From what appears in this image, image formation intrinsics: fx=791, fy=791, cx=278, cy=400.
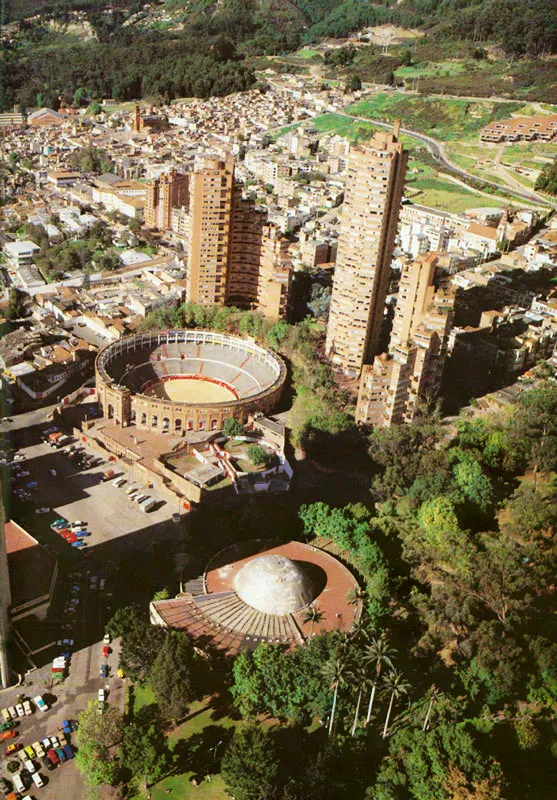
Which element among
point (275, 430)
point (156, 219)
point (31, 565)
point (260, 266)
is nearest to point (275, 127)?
point (156, 219)

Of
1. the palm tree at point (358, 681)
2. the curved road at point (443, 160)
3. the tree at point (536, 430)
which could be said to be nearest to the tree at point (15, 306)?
the tree at point (536, 430)

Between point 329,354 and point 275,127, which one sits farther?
point 275,127

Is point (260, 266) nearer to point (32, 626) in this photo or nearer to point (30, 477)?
point (30, 477)

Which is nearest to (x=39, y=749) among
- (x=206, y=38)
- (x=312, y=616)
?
(x=312, y=616)

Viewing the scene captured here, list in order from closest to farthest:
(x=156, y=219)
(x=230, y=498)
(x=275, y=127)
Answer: (x=230, y=498), (x=156, y=219), (x=275, y=127)

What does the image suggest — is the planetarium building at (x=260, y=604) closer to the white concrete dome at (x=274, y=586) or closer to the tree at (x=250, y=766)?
the white concrete dome at (x=274, y=586)

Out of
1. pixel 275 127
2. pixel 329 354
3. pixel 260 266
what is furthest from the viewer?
pixel 275 127
